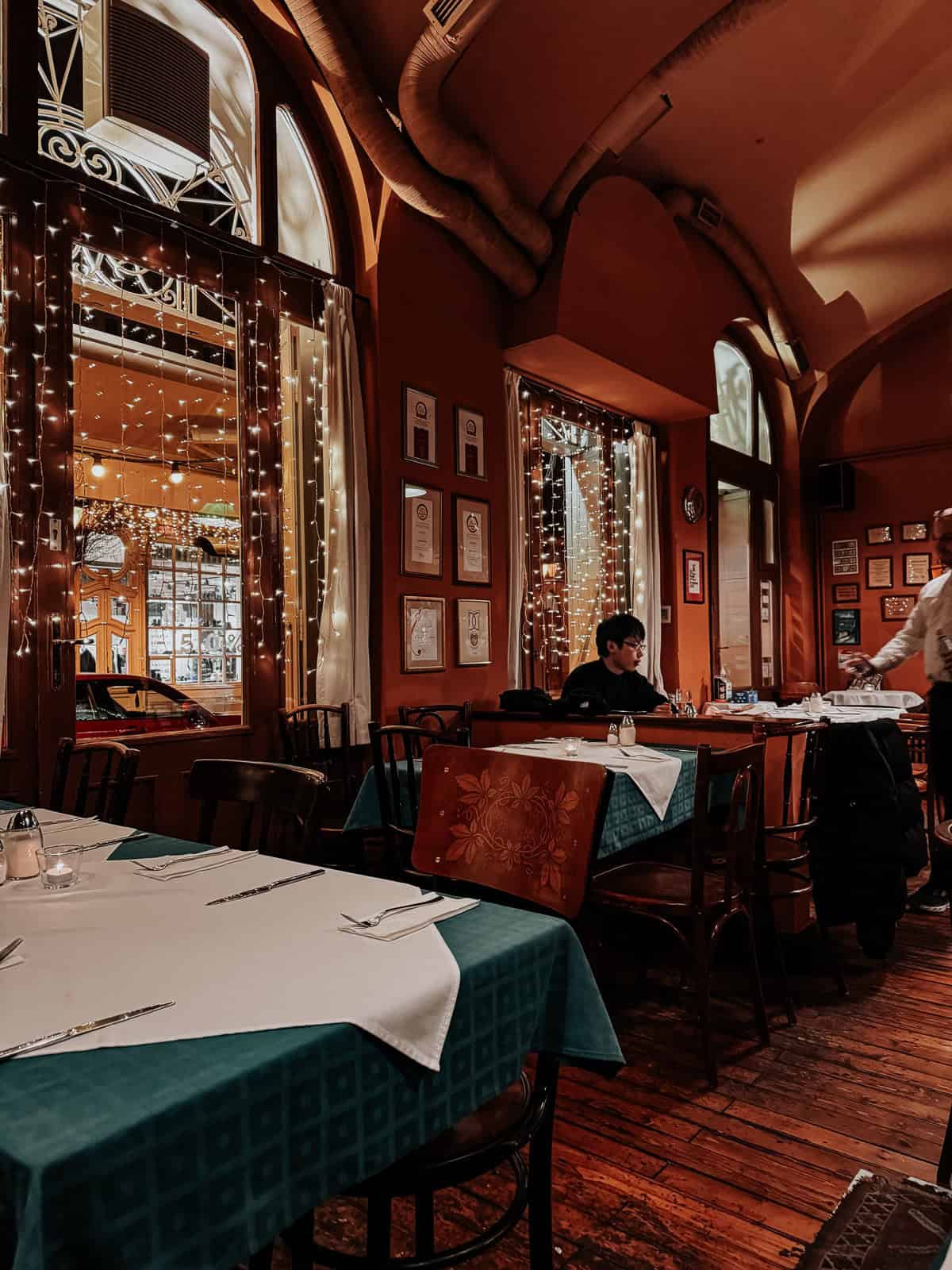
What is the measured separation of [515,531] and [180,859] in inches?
171

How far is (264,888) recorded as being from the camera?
1.50 metres

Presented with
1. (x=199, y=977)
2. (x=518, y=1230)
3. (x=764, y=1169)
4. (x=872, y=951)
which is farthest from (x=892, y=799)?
(x=199, y=977)

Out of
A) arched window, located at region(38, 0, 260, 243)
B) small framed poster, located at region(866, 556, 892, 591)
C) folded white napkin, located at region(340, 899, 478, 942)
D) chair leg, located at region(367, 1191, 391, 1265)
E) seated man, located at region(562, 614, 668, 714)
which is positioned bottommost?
chair leg, located at region(367, 1191, 391, 1265)

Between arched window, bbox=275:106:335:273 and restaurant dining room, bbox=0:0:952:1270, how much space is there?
0.03 m

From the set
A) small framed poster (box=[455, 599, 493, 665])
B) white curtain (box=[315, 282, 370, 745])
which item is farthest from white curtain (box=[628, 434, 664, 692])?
white curtain (box=[315, 282, 370, 745])

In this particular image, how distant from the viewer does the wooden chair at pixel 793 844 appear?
2.98 metres

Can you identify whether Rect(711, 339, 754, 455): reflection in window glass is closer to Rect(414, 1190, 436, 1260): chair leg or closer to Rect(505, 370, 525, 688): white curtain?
Rect(505, 370, 525, 688): white curtain

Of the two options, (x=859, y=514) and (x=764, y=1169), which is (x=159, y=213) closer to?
(x=764, y=1169)

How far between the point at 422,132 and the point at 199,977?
4.42 meters

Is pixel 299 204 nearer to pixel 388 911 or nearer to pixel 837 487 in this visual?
pixel 388 911

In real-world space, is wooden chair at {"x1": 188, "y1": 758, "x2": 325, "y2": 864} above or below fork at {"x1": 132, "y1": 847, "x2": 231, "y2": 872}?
above

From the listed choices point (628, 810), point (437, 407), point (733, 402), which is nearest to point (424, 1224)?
point (628, 810)

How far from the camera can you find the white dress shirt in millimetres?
4109

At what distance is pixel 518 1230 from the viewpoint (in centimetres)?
186
